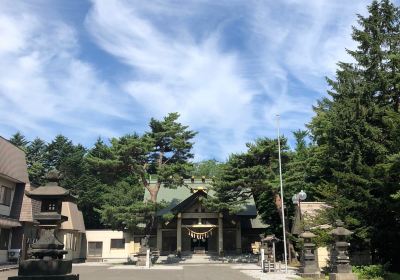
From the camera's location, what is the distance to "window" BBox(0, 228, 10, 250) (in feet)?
87.7

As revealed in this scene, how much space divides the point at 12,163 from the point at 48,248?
1992cm

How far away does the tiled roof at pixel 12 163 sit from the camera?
2744 centimetres

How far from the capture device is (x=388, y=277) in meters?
17.9

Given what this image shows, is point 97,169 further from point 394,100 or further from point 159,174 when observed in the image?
point 394,100

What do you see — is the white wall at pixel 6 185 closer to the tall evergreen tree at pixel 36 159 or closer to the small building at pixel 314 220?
the small building at pixel 314 220

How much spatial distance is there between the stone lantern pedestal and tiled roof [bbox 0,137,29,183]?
19.3 meters

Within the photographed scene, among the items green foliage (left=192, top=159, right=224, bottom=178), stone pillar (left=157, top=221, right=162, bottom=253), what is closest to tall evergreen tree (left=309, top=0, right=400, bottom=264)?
stone pillar (left=157, top=221, right=162, bottom=253)

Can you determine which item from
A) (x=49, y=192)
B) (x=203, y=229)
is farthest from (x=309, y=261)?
(x=203, y=229)

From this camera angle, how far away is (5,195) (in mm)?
27734

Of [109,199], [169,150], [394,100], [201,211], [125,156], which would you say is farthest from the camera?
[109,199]

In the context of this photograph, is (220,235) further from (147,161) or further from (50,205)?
(50,205)

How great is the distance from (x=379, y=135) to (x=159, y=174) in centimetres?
1768

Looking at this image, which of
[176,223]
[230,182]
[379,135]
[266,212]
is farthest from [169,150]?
[379,135]

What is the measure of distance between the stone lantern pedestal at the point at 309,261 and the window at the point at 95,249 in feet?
82.1
